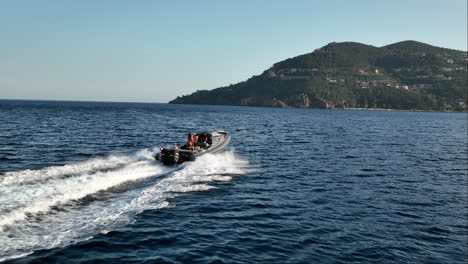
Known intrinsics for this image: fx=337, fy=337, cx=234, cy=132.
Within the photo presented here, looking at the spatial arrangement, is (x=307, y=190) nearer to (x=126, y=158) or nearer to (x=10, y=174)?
(x=126, y=158)

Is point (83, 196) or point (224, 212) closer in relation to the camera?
point (224, 212)

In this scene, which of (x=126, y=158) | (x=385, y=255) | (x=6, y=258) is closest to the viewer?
(x=6, y=258)

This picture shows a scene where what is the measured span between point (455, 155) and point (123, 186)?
34.5 meters

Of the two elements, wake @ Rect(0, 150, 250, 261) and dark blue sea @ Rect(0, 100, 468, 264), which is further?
wake @ Rect(0, 150, 250, 261)

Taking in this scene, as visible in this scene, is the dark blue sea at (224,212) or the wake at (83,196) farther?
the wake at (83,196)

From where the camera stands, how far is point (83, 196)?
49.3ft

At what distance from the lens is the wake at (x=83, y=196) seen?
10750mm

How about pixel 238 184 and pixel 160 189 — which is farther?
pixel 238 184

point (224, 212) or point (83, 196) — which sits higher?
point (83, 196)

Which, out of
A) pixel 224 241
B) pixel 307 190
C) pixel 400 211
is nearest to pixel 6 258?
pixel 224 241

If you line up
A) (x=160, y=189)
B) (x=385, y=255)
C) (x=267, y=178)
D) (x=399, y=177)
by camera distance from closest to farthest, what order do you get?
1. (x=385, y=255)
2. (x=160, y=189)
3. (x=267, y=178)
4. (x=399, y=177)

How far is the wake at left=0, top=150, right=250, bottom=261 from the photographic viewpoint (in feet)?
35.3

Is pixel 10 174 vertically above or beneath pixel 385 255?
above

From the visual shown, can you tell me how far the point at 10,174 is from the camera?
58.3 ft
